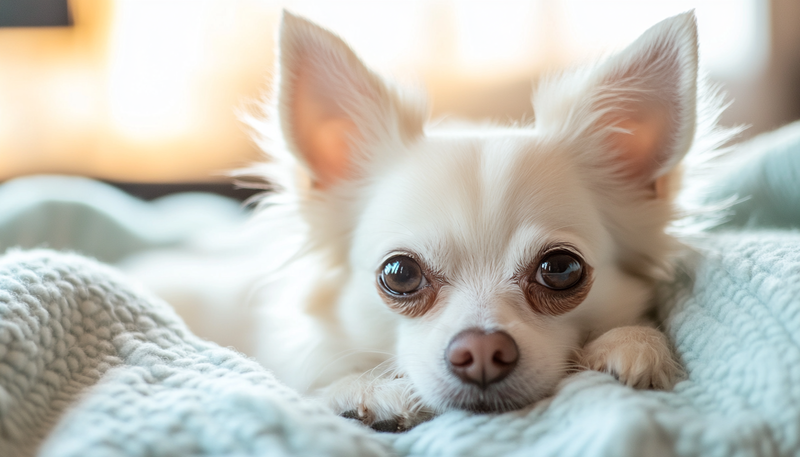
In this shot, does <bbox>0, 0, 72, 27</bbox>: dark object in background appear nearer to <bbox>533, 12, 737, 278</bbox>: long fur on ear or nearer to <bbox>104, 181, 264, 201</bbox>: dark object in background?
<bbox>104, 181, 264, 201</bbox>: dark object in background

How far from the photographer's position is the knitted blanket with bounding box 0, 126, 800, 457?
0.77 m

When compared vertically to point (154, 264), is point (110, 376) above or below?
above

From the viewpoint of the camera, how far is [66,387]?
37.7 inches

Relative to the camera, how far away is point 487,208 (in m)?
1.27

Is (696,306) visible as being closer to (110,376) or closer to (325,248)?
(325,248)

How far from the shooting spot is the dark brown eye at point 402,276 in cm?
132

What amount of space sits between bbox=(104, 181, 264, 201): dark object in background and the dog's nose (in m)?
3.11

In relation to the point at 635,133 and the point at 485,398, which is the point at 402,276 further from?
the point at 635,133

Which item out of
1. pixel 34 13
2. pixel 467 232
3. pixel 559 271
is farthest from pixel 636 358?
pixel 34 13

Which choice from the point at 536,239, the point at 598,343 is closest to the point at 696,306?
the point at 598,343

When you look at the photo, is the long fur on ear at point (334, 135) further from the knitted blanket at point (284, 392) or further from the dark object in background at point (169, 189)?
the dark object in background at point (169, 189)

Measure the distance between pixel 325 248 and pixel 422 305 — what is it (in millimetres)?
413

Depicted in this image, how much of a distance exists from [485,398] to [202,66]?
3.69 meters

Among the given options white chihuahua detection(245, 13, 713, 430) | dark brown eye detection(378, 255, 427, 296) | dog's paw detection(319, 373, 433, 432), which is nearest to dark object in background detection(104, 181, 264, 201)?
white chihuahua detection(245, 13, 713, 430)
